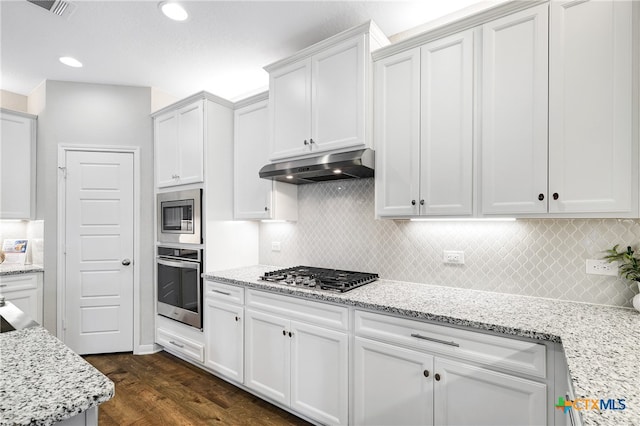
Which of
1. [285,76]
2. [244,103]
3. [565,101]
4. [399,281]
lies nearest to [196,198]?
[244,103]

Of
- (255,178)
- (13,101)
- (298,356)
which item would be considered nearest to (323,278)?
(298,356)

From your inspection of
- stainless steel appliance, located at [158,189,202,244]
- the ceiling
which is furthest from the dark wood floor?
the ceiling

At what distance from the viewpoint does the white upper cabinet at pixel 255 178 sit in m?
2.83

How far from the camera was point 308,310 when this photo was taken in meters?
2.14

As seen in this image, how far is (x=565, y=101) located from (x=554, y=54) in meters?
0.25

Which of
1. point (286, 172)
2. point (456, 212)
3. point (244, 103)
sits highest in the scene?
point (244, 103)

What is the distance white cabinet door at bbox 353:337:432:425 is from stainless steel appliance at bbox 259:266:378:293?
14.8 inches

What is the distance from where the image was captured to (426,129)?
202 cm

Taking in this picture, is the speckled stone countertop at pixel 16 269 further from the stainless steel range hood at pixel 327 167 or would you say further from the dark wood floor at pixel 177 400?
the stainless steel range hood at pixel 327 167

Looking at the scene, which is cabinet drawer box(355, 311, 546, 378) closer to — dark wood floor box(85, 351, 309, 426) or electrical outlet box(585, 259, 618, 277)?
electrical outlet box(585, 259, 618, 277)

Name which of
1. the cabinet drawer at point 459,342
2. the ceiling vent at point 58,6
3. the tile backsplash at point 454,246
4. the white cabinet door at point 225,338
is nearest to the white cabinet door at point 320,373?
the cabinet drawer at point 459,342

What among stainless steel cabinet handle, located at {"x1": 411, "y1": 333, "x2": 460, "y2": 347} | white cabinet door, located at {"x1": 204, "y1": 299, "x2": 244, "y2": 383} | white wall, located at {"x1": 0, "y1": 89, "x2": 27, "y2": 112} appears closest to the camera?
stainless steel cabinet handle, located at {"x1": 411, "y1": 333, "x2": 460, "y2": 347}

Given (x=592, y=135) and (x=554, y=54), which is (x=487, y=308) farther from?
(x=554, y=54)

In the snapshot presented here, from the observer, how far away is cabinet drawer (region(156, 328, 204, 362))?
2.93 metres
